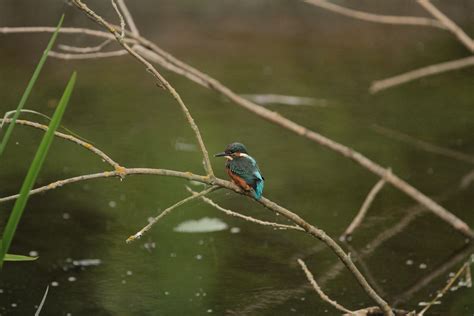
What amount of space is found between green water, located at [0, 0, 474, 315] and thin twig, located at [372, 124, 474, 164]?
0.08 metres

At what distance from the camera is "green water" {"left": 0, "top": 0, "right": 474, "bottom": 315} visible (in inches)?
152

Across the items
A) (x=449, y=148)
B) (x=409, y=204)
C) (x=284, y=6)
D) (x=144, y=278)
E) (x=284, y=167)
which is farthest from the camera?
(x=284, y=6)

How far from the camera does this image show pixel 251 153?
5.73 metres

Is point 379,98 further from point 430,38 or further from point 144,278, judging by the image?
point 144,278

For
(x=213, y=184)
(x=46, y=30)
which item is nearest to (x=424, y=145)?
(x=46, y=30)

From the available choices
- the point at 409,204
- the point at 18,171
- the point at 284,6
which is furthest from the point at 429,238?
the point at 284,6

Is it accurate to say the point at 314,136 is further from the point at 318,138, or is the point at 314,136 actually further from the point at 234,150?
the point at 234,150

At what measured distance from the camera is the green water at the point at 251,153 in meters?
3.86

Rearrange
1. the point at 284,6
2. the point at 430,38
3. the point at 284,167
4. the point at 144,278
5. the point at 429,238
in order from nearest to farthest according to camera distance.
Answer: the point at 144,278 → the point at 429,238 → the point at 284,167 → the point at 430,38 → the point at 284,6

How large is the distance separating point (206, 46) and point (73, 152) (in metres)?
2.95

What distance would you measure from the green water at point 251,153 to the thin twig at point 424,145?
0.08 m

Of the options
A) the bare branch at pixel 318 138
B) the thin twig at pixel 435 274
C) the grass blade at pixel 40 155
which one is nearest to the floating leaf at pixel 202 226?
the bare branch at pixel 318 138

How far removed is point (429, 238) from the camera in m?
4.50

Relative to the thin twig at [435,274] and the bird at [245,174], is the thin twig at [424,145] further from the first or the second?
the bird at [245,174]
